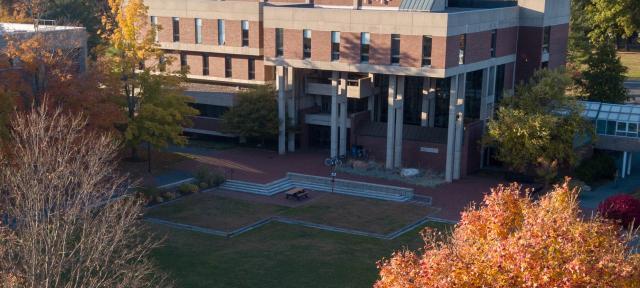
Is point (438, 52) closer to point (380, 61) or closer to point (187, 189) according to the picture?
point (380, 61)

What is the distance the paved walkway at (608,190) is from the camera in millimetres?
49594

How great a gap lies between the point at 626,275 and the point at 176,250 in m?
27.2

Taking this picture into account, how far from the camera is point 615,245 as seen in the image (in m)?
18.7

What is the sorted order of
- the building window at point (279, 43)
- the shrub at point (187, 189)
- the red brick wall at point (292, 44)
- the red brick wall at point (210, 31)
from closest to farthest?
the shrub at point (187, 189), the red brick wall at point (292, 44), the building window at point (279, 43), the red brick wall at point (210, 31)

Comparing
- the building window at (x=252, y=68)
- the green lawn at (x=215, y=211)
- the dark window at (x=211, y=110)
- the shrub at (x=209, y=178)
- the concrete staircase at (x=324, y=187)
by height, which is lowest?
the green lawn at (x=215, y=211)

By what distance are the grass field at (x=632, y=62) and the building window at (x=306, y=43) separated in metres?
66.2

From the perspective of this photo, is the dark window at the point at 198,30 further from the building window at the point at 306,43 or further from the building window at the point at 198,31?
the building window at the point at 306,43

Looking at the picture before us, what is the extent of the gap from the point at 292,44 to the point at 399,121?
10356 mm

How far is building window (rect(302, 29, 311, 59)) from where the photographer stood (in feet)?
191

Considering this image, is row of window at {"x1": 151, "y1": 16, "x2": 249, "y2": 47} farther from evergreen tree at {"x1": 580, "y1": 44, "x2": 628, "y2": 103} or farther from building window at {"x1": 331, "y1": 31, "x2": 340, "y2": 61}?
evergreen tree at {"x1": 580, "y1": 44, "x2": 628, "y2": 103}

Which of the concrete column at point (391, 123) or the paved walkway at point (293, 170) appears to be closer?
the paved walkway at point (293, 170)

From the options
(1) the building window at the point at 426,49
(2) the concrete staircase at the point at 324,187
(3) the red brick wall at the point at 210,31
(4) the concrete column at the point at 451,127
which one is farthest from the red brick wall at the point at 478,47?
(3) the red brick wall at the point at 210,31

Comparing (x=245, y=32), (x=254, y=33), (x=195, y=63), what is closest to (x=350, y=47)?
(x=254, y=33)

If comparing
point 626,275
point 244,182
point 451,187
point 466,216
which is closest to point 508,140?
point 451,187
